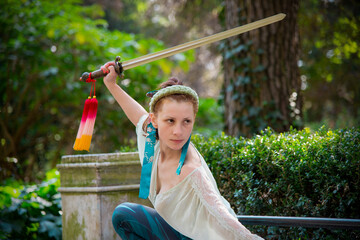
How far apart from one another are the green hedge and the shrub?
2131mm

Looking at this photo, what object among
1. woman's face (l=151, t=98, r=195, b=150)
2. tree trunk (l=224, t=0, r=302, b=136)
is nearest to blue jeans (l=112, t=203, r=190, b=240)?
woman's face (l=151, t=98, r=195, b=150)

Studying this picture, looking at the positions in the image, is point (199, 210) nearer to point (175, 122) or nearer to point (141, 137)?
point (175, 122)

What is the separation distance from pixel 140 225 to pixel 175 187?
33 centimetres

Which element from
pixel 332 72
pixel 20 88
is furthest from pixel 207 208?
pixel 332 72

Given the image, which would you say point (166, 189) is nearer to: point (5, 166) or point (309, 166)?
point (309, 166)

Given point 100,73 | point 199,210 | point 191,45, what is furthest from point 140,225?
point 191,45

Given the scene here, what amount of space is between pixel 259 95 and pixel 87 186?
95.4 inches

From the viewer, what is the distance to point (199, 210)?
198 centimetres

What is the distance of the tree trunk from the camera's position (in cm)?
466

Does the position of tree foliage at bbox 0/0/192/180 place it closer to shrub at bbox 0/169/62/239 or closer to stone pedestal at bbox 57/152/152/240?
shrub at bbox 0/169/62/239

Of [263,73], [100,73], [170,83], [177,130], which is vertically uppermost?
[263,73]

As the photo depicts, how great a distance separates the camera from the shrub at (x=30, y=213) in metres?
4.01

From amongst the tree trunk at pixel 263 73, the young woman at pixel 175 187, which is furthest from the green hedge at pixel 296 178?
the tree trunk at pixel 263 73

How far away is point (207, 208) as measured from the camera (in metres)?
1.93
